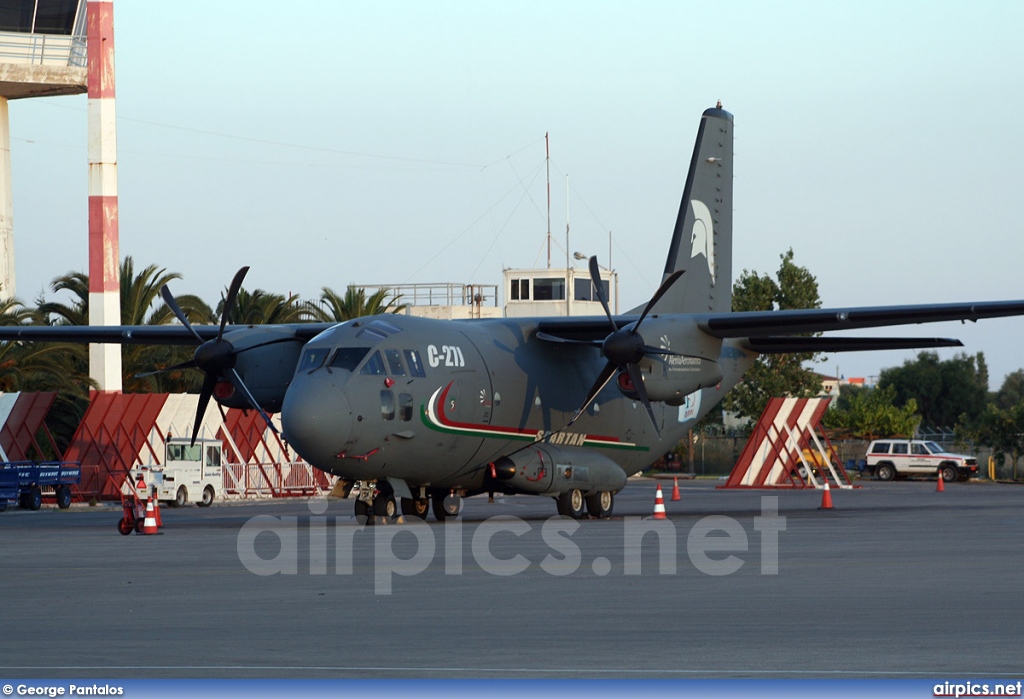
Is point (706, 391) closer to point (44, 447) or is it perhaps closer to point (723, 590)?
point (723, 590)

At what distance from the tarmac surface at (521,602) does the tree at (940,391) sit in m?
90.2

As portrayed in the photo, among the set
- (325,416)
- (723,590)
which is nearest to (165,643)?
(723,590)

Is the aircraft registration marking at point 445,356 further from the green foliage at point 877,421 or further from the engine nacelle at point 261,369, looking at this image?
the green foliage at point 877,421

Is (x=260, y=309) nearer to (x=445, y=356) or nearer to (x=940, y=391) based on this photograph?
(x=445, y=356)

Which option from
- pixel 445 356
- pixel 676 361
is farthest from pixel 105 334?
pixel 676 361

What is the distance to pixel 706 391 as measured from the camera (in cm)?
3114

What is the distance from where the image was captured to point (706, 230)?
31188 millimetres

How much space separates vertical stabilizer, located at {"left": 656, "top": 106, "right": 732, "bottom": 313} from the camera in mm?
30234

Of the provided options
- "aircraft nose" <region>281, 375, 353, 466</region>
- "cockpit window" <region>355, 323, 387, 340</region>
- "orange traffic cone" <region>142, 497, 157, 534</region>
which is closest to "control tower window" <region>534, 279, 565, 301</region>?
"cockpit window" <region>355, 323, 387, 340</region>

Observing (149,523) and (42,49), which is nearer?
(149,523)

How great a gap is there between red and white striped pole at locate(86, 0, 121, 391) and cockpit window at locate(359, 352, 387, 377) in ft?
63.5

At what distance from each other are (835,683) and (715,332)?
20.8 m

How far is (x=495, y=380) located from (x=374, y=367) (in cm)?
313

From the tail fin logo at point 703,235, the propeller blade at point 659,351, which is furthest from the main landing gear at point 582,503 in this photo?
the tail fin logo at point 703,235
